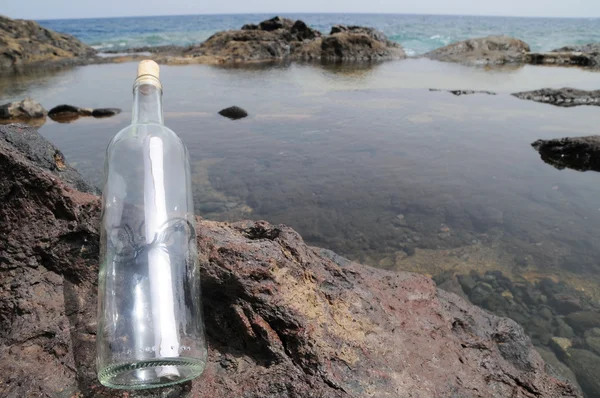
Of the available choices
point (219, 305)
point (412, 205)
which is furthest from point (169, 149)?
point (412, 205)

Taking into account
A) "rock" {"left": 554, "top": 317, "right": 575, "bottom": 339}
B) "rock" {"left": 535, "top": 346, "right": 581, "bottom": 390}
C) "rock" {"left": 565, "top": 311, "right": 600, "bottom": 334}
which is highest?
"rock" {"left": 565, "top": 311, "right": 600, "bottom": 334}

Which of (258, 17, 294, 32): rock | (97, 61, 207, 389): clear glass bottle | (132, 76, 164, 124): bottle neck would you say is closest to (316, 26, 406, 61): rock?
(258, 17, 294, 32): rock

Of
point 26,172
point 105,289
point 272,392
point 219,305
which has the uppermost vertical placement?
point 26,172

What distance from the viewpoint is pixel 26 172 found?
1645 mm

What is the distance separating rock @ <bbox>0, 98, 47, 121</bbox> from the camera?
1020 centimetres

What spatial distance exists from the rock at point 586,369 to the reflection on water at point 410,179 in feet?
0.68

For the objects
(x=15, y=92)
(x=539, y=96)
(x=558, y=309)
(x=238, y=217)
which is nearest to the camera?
(x=558, y=309)

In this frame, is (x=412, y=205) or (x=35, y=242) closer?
(x=35, y=242)

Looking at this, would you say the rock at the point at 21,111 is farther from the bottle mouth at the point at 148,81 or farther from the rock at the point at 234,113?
the bottle mouth at the point at 148,81

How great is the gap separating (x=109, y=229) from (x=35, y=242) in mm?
319

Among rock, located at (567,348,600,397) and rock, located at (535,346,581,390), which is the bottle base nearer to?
rock, located at (535,346,581,390)

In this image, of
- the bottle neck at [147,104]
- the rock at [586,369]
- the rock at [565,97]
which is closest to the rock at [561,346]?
the rock at [586,369]

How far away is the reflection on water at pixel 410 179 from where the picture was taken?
4.59 metres

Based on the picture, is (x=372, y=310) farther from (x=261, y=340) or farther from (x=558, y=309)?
(x=558, y=309)
